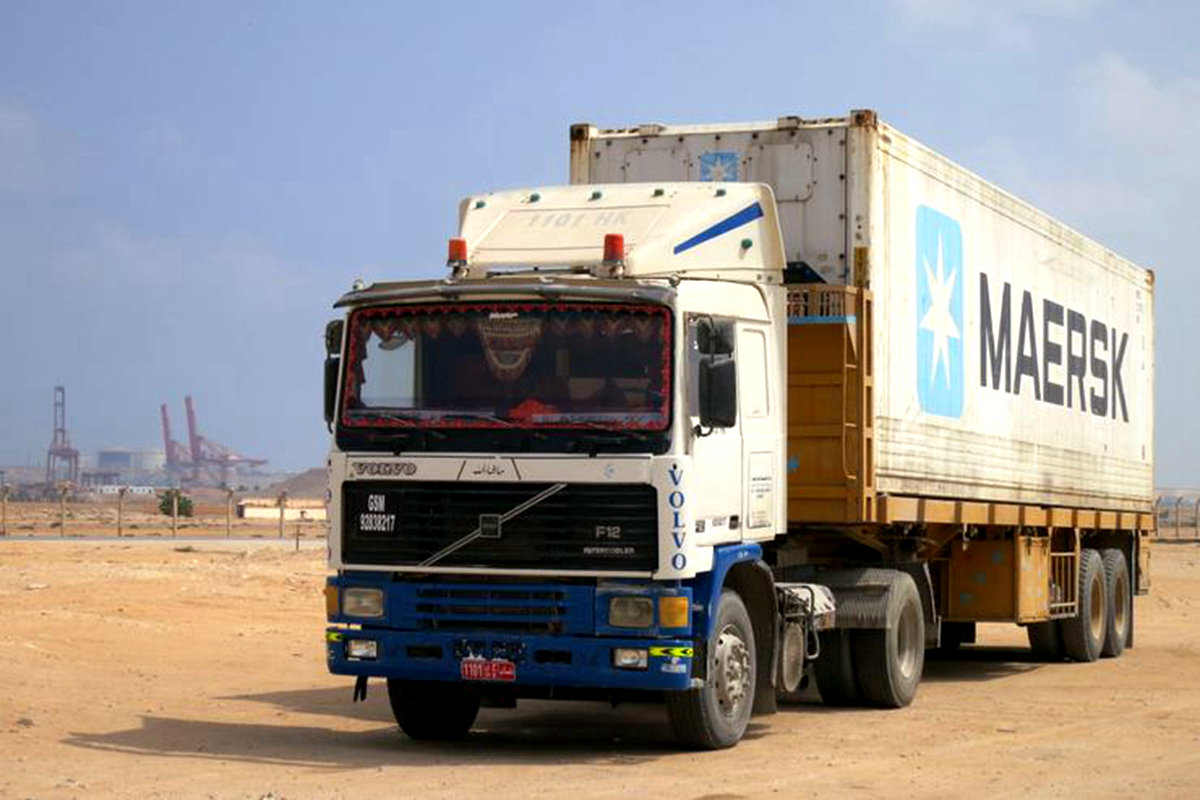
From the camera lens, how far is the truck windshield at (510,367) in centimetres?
1282

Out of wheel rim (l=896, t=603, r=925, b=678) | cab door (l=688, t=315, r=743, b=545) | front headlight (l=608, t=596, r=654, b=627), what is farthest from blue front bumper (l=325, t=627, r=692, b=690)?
wheel rim (l=896, t=603, r=925, b=678)

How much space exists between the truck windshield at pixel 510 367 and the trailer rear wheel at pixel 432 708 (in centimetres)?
227

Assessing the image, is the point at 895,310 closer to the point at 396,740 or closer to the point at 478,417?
the point at 478,417

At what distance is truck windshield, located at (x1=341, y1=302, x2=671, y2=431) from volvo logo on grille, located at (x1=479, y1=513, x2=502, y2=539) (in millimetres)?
589

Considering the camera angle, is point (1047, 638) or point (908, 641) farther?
point (1047, 638)

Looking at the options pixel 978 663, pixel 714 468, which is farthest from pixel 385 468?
pixel 978 663

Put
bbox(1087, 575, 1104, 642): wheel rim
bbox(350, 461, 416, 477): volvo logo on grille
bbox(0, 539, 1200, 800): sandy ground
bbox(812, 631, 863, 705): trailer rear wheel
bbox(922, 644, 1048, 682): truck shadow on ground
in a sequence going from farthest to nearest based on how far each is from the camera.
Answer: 1. bbox(1087, 575, 1104, 642): wheel rim
2. bbox(922, 644, 1048, 682): truck shadow on ground
3. bbox(812, 631, 863, 705): trailer rear wheel
4. bbox(350, 461, 416, 477): volvo logo on grille
5. bbox(0, 539, 1200, 800): sandy ground

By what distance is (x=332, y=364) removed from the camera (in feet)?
44.3

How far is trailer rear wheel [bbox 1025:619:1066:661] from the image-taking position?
22.7 meters

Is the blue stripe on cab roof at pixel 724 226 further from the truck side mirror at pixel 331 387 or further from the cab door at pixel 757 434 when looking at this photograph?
the truck side mirror at pixel 331 387

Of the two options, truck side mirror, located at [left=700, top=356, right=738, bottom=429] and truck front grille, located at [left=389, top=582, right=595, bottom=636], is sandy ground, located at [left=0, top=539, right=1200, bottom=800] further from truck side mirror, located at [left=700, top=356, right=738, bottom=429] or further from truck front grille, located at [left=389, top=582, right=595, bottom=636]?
truck side mirror, located at [left=700, top=356, right=738, bottom=429]

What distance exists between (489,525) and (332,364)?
165cm

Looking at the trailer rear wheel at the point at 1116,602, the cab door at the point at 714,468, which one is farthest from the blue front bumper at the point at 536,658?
the trailer rear wheel at the point at 1116,602

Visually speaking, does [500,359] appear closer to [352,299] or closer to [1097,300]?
[352,299]
